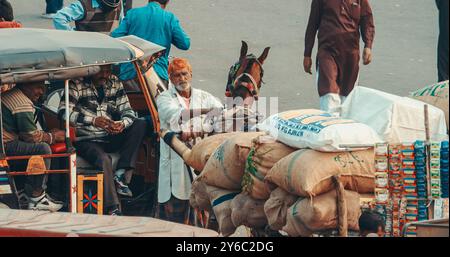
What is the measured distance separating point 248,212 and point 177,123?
2073 mm

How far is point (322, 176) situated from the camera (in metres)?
8.90

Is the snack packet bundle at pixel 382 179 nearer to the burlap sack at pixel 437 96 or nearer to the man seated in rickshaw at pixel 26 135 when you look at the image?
the burlap sack at pixel 437 96

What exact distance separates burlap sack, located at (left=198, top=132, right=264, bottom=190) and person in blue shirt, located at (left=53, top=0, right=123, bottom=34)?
181 inches

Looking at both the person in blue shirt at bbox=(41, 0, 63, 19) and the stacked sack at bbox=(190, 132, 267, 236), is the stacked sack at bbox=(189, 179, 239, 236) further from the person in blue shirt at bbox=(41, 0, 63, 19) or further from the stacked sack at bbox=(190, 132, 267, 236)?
the person in blue shirt at bbox=(41, 0, 63, 19)

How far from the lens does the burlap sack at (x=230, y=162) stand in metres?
9.91

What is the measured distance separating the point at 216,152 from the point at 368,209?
1.60m

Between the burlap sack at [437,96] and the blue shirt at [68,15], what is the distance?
17.4 feet

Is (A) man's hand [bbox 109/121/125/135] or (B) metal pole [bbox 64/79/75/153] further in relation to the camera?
(A) man's hand [bbox 109/121/125/135]

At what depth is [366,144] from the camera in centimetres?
903

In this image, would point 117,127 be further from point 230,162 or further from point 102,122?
point 230,162

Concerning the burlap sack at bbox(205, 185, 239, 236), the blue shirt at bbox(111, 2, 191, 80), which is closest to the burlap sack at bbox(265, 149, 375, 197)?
the burlap sack at bbox(205, 185, 239, 236)

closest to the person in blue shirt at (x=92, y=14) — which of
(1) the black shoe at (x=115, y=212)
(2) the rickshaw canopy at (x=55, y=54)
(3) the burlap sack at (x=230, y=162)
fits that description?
(2) the rickshaw canopy at (x=55, y=54)

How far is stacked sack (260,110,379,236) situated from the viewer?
888 centimetres

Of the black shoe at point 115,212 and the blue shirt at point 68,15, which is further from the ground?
the blue shirt at point 68,15
